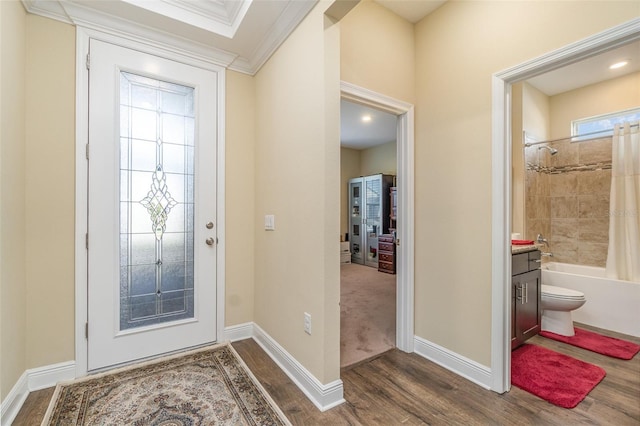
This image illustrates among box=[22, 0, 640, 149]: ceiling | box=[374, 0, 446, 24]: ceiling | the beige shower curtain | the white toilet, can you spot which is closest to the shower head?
the beige shower curtain

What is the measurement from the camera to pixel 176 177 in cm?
228

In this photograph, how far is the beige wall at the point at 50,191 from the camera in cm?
178

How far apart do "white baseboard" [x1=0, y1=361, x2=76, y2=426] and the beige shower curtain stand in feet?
16.3

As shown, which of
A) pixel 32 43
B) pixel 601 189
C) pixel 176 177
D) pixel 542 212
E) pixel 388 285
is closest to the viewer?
pixel 32 43

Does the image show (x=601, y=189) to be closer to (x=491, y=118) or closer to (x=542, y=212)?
(x=542, y=212)

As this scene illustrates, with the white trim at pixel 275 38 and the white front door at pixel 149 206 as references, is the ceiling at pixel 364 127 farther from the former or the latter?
the white front door at pixel 149 206

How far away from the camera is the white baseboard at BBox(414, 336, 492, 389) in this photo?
186 centimetres

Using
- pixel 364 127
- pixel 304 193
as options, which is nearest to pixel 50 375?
pixel 304 193

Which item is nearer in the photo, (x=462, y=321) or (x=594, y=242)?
(x=462, y=321)

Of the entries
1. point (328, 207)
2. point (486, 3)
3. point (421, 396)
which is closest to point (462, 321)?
point (421, 396)

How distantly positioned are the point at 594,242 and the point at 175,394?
4.60 metres

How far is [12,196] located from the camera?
1.60 m

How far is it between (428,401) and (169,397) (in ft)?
5.31

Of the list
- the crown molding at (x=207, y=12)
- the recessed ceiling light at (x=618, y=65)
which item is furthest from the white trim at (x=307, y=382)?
the recessed ceiling light at (x=618, y=65)
